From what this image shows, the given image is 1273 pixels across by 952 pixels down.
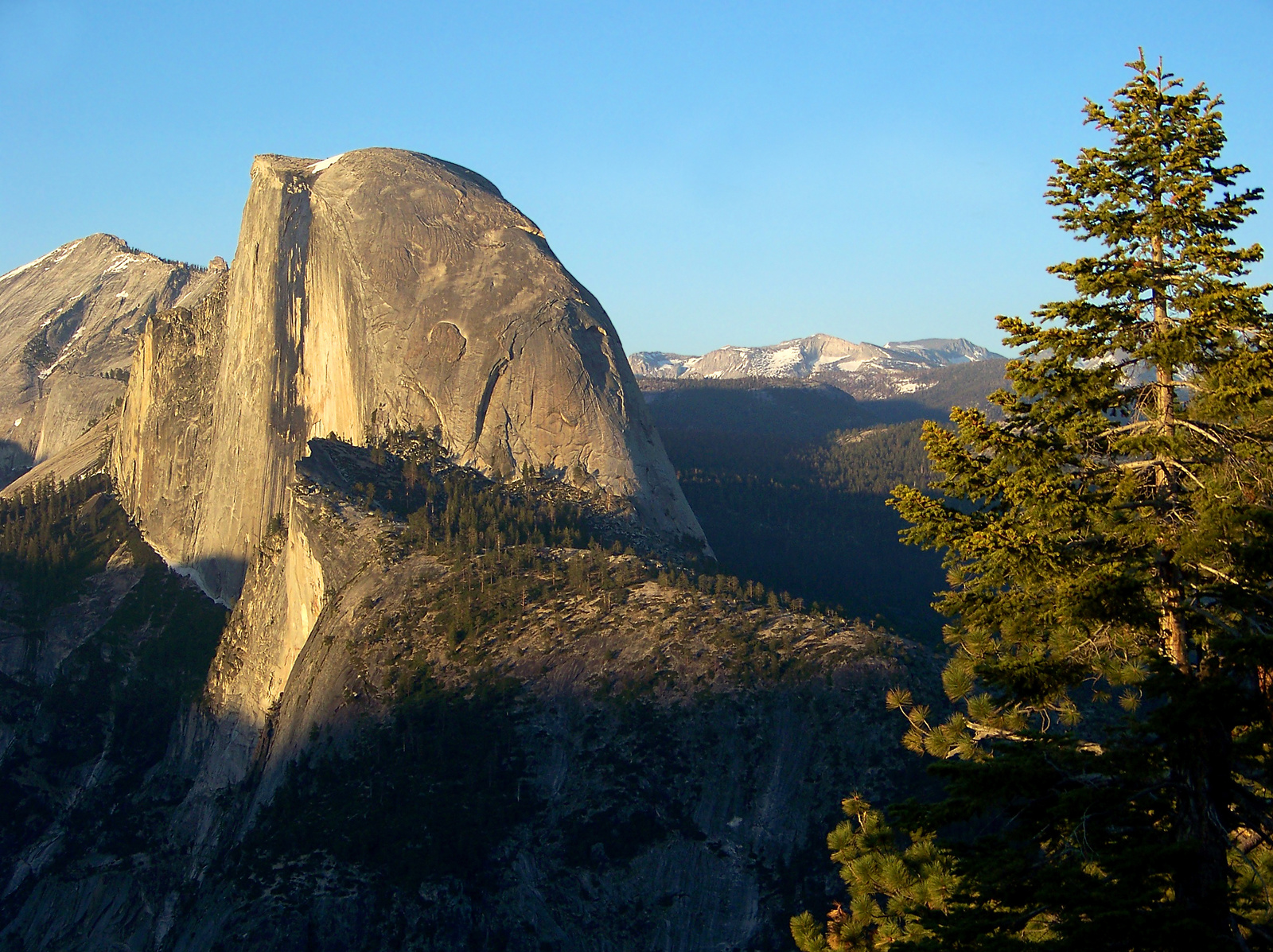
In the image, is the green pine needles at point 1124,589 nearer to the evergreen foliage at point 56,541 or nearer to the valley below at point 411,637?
the valley below at point 411,637

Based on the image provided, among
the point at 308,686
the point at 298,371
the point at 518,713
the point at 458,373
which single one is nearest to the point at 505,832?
the point at 518,713

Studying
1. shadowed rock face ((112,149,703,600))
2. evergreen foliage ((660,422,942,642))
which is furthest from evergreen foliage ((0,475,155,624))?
evergreen foliage ((660,422,942,642))

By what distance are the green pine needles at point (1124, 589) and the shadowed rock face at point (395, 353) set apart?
98.5m

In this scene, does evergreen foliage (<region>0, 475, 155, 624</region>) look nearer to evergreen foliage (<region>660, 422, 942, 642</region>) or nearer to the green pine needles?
evergreen foliage (<region>660, 422, 942, 642</region>)

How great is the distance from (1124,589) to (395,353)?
4349 inches

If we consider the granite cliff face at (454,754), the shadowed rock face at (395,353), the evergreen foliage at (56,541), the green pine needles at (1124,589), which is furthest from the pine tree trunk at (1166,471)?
the evergreen foliage at (56,541)

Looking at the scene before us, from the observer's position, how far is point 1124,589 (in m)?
19.1

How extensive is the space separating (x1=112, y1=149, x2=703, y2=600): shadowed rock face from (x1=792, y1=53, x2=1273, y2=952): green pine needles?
3877 inches

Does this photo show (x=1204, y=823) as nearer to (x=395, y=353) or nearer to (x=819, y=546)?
(x=395, y=353)

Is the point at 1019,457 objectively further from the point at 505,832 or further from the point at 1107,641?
the point at 505,832

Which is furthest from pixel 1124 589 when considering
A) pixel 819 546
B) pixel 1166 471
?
pixel 819 546

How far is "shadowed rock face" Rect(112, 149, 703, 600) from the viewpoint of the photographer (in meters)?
122

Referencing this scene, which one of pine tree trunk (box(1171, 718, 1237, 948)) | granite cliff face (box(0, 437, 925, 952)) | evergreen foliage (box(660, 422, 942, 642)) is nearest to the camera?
pine tree trunk (box(1171, 718, 1237, 948))

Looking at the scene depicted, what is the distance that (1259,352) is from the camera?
19.4 m
